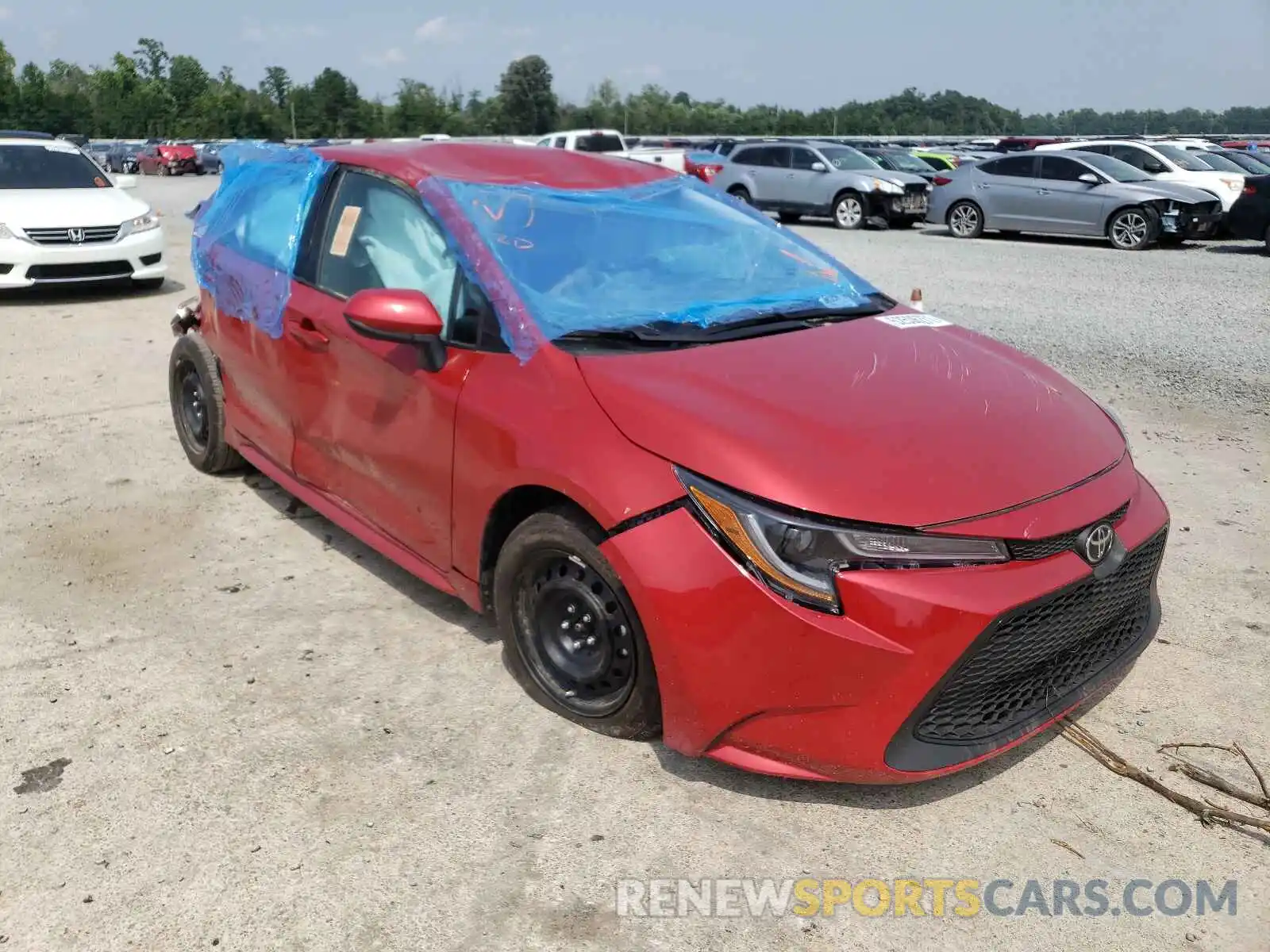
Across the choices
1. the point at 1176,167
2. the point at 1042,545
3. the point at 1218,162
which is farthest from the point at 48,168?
the point at 1218,162

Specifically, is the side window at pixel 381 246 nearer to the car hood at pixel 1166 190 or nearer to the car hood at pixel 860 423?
the car hood at pixel 860 423

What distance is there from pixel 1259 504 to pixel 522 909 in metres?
4.19

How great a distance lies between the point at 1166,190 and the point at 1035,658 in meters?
15.1

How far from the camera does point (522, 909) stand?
2502 mm

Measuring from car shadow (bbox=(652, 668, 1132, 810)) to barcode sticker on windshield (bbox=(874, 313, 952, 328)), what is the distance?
4.45 feet

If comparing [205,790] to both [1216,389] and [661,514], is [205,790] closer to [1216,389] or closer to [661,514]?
A: [661,514]

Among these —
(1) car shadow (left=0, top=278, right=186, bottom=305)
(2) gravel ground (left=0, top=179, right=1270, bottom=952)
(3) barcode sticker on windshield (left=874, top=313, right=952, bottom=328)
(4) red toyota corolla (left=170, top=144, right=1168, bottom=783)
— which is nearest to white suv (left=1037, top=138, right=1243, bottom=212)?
(1) car shadow (left=0, top=278, right=186, bottom=305)

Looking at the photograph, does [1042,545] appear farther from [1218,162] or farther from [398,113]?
[398,113]

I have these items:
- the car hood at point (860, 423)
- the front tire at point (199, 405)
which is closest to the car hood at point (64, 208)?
the front tire at point (199, 405)

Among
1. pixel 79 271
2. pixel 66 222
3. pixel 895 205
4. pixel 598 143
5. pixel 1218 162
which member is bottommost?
pixel 79 271

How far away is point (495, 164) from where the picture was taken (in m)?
3.93

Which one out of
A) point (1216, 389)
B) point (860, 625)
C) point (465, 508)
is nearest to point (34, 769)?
point (465, 508)

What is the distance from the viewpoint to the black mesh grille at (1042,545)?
2.67 metres

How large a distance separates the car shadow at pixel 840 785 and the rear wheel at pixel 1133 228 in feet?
46.7
